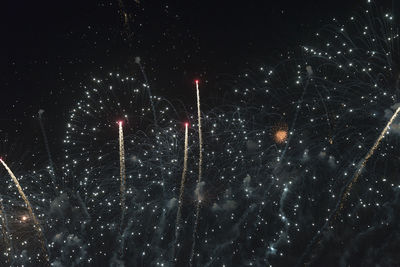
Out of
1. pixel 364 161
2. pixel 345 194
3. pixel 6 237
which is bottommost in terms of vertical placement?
pixel 345 194

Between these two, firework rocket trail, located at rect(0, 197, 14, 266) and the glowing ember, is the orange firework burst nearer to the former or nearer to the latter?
the glowing ember

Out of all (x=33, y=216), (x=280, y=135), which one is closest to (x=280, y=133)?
(x=280, y=135)

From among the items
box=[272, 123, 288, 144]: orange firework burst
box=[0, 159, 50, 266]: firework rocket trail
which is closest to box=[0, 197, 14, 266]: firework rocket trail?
box=[0, 159, 50, 266]: firework rocket trail

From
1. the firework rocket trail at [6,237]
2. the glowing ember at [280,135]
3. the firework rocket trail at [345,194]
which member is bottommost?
the firework rocket trail at [345,194]

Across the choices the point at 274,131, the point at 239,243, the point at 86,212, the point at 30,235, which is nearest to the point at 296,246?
the point at 239,243

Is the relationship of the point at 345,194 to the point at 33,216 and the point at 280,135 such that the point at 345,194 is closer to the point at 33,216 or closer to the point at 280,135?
the point at 280,135

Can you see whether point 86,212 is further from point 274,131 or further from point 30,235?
point 274,131

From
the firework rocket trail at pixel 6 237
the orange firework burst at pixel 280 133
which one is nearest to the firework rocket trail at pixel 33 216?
the firework rocket trail at pixel 6 237

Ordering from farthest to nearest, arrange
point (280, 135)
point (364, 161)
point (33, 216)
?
point (33, 216) < point (280, 135) < point (364, 161)

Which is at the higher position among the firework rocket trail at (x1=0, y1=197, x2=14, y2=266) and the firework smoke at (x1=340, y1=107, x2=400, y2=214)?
the firework rocket trail at (x1=0, y1=197, x2=14, y2=266)

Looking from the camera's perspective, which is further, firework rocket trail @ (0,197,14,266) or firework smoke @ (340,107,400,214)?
firework rocket trail @ (0,197,14,266)

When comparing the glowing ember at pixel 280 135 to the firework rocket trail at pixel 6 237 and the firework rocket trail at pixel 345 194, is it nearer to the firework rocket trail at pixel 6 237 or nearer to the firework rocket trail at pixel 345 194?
the firework rocket trail at pixel 345 194

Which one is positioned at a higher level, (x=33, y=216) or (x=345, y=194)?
(x=33, y=216)
